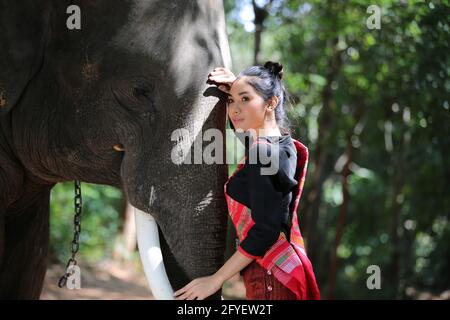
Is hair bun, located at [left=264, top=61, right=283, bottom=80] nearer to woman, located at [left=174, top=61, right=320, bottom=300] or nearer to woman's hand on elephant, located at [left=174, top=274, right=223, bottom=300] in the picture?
woman, located at [left=174, top=61, right=320, bottom=300]

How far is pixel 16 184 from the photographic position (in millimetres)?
3588

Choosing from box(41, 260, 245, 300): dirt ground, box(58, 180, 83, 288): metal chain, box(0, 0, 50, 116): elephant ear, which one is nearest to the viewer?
box(0, 0, 50, 116): elephant ear

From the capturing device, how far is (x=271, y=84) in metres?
2.80

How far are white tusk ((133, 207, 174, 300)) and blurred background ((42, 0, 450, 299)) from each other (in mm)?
2951

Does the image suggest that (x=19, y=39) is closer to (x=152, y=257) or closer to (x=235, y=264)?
(x=152, y=257)

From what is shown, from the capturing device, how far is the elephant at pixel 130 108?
2.79 meters

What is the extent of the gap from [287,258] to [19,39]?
164 cm

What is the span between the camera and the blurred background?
6.00 meters

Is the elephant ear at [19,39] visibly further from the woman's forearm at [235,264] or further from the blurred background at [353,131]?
the blurred background at [353,131]

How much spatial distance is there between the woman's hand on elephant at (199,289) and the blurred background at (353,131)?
3.07 meters

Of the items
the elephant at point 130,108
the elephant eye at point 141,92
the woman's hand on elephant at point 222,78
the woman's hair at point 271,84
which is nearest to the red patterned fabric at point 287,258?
the elephant at point 130,108

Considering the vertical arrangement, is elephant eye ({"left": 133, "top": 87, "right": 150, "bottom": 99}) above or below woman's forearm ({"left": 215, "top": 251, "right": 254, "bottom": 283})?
above

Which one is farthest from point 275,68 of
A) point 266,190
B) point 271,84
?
point 266,190

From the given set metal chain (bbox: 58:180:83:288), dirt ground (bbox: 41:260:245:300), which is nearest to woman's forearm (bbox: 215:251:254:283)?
metal chain (bbox: 58:180:83:288)
